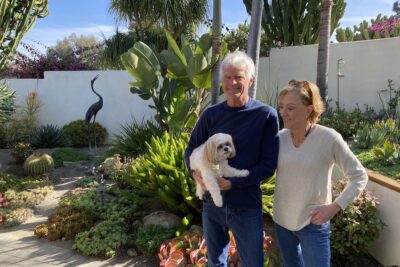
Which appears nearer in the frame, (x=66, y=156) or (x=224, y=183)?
(x=224, y=183)

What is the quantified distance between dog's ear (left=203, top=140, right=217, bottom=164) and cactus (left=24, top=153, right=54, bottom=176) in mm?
6771

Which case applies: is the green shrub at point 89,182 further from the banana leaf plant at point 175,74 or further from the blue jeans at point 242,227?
the blue jeans at point 242,227

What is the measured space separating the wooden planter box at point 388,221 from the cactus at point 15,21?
7.48 m

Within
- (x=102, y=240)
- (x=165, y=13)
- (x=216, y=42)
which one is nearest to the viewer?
(x=102, y=240)

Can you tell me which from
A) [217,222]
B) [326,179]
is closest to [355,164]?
[326,179]

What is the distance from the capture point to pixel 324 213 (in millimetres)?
2221

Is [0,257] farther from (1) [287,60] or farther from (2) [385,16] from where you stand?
(2) [385,16]

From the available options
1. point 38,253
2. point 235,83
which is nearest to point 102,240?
point 38,253

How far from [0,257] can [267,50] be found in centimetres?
951

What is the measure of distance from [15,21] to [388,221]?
317 inches

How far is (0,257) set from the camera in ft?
14.1

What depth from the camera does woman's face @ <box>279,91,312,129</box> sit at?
227 cm

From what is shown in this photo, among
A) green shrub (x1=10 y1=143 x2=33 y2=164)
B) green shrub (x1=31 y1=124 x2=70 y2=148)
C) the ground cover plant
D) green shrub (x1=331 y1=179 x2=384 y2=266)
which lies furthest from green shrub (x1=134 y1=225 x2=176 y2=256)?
green shrub (x1=31 y1=124 x2=70 y2=148)

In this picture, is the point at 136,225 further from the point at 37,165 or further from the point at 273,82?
the point at 273,82
